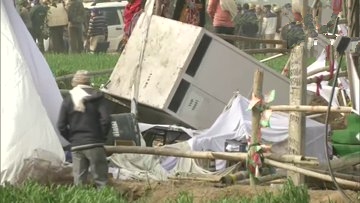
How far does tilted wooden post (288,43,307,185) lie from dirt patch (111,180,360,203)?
1.45ft

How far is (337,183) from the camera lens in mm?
10367

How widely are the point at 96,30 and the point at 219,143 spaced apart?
693 inches

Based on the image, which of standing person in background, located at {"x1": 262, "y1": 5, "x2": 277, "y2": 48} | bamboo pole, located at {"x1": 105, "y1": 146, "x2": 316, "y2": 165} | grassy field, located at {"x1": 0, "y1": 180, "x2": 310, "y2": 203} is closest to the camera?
grassy field, located at {"x1": 0, "y1": 180, "x2": 310, "y2": 203}

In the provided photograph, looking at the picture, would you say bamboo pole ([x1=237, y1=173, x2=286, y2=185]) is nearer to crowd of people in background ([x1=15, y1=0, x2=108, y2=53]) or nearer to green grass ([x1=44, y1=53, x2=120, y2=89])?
green grass ([x1=44, y1=53, x2=120, y2=89])

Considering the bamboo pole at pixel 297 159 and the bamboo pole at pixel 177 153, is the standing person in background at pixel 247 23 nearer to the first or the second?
the bamboo pole at pixel 177 153

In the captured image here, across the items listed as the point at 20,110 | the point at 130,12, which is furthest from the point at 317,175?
the point at 130,12

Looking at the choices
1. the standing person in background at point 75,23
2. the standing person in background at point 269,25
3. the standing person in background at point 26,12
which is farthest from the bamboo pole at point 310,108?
the standing person in background at point 269,25

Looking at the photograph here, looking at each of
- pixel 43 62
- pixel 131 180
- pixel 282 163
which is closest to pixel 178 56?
pixel 43 62

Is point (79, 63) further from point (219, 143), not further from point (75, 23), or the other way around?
point (219, 143)

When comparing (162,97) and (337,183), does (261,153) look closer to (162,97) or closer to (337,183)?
(337,183)

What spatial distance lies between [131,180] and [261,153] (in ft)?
4.69

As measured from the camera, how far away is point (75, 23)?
27.8 m

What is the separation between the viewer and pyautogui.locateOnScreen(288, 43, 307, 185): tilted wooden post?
11.1 meters

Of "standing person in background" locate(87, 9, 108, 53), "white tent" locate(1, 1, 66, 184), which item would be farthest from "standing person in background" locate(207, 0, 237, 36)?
"standing person in background" locate(87, 9, 108, 53)
